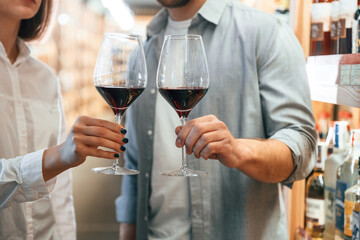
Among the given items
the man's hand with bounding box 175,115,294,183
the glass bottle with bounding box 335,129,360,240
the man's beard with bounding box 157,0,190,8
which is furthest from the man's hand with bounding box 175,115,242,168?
the man's beard with bounding box 157,0,190,8

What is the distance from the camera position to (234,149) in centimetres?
104

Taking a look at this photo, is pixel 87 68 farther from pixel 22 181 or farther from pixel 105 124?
pixel 105 124

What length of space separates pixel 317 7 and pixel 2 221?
4.11 feet

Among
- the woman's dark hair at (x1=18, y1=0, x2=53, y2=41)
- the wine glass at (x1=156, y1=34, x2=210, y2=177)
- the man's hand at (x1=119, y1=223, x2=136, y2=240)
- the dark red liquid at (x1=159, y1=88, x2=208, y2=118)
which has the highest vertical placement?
the woman's dark hair at (x1=18, y1=0, x2=53, y2=41)

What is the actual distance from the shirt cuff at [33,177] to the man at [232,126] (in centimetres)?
45

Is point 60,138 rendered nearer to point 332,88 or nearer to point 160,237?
point 160,237

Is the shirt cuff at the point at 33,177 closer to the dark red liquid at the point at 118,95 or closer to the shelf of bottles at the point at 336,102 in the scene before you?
the dark red liquid at the point at 118,95

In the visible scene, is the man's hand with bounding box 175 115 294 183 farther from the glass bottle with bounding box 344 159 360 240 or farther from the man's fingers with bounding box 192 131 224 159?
the glass bottle with bounding box 344 159 360 240

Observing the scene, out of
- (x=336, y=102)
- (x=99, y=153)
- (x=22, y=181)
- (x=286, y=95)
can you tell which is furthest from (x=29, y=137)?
(x=336, y=102)

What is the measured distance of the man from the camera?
1326mm

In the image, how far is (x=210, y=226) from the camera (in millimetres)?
1467

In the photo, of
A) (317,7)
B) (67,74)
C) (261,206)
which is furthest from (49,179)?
(67,74)

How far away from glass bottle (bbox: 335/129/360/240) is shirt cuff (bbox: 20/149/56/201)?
2.77 feet

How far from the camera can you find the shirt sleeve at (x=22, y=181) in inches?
45.9
